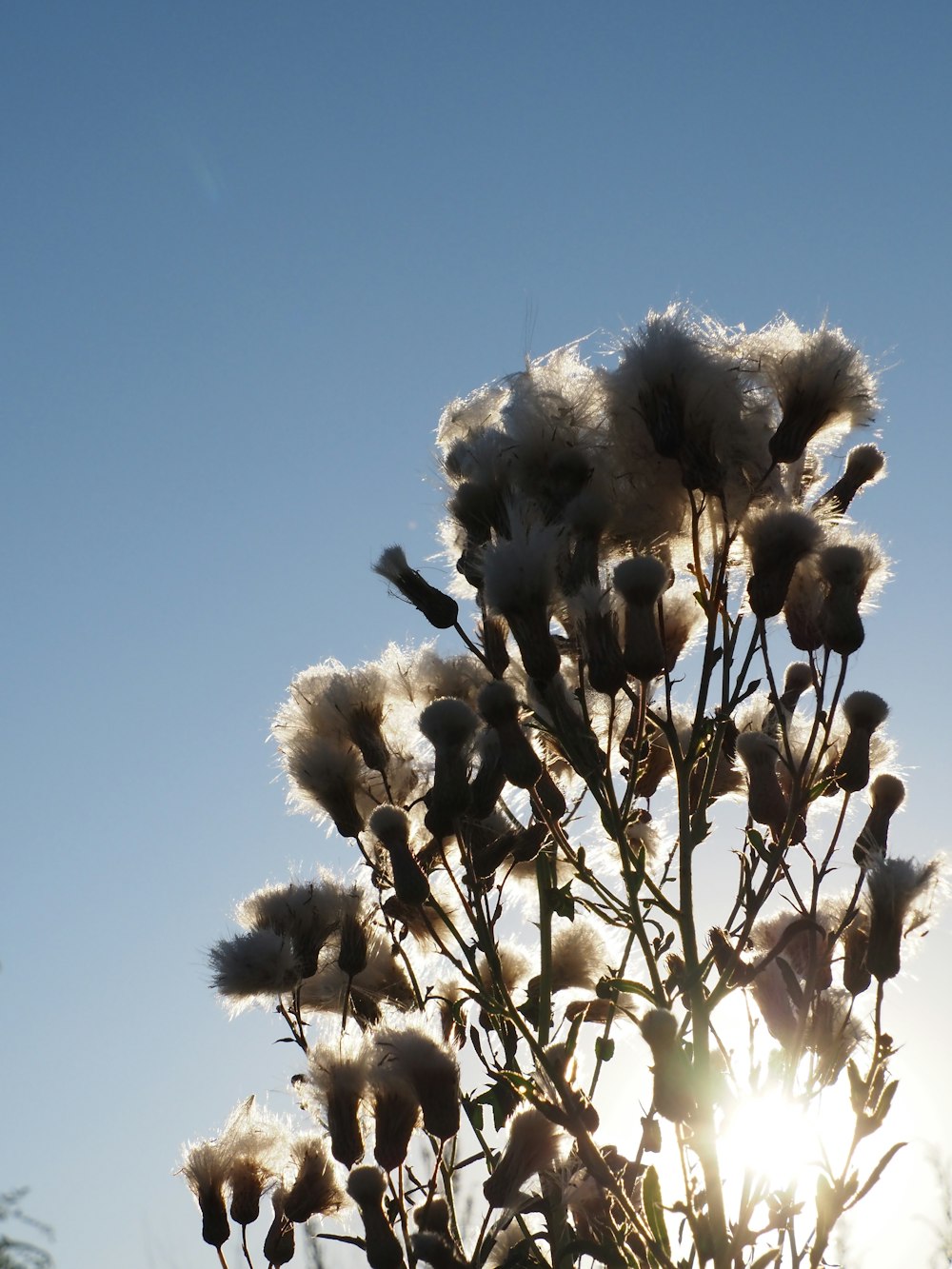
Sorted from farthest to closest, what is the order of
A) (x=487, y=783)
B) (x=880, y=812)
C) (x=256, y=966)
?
1. (x=256, y=966)
2. (x=880, y=812)
3. (x=487, y=783)

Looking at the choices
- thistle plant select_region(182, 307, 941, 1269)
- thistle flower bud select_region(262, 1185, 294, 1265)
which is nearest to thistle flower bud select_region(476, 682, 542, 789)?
thistle plant select_region(182, 307, 941, 1269)

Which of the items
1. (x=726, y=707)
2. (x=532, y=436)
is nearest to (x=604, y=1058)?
(x=726, y=707)

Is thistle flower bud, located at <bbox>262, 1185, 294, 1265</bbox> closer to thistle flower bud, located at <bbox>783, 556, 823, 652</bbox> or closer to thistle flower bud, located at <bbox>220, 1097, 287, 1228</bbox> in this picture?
thistle flower bud, located at <bbox>220, 1097, 287, 1228</bbox>

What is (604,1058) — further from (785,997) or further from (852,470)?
(852,470)

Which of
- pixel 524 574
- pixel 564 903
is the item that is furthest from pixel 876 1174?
pixel 524 574

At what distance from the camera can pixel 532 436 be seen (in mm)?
2283

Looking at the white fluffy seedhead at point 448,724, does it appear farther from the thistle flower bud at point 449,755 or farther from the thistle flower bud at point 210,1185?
the thistle flower bud at point 210,1185

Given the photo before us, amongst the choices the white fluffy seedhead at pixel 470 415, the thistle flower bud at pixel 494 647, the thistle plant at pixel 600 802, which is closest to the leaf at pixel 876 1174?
the thistle plant at pixel 600 802

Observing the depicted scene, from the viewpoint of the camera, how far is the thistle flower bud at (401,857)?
7.23ft

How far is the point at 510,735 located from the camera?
2.07 m

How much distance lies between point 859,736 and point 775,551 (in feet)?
1.41

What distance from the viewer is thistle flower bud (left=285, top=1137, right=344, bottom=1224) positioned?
93.8 inches

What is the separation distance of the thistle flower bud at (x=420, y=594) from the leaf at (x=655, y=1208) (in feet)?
3.64

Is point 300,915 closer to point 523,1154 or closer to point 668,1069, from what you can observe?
point 523,1154
